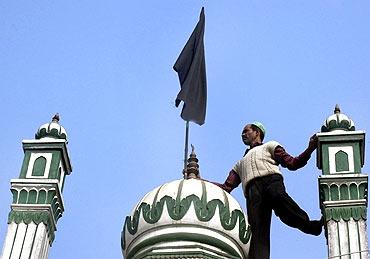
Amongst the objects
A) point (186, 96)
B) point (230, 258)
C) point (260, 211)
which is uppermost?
point (186, 96)

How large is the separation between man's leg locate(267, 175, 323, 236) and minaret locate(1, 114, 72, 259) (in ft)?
7.70

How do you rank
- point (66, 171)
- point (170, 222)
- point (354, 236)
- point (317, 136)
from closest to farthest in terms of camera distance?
point (170, 222)
point (354, 236)
point (317, 136)
point (66, 171)

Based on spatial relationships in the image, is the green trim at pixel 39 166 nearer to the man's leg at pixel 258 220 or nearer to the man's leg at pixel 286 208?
the man's leg at pixel 258 220

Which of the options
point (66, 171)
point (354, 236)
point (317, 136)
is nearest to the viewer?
point (354, 236)

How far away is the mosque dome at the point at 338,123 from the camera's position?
33.9 ft

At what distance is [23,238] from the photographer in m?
10.0

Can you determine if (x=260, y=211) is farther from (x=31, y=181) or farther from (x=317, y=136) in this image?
(x=31, y=181)

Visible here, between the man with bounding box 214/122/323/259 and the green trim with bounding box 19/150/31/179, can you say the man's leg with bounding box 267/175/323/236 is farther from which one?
the green trim with bounding box 19/150/31/179

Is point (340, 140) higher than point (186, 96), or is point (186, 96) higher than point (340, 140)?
point (186, 96)

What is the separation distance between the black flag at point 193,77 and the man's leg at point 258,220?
1517 millimetres

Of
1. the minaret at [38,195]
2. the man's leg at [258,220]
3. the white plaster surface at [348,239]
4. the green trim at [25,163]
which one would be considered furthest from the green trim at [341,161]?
the green trim at [25,163]

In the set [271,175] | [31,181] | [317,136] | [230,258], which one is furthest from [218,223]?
[31,181]

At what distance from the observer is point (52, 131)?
10.9 metres

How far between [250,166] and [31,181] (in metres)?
2.33
